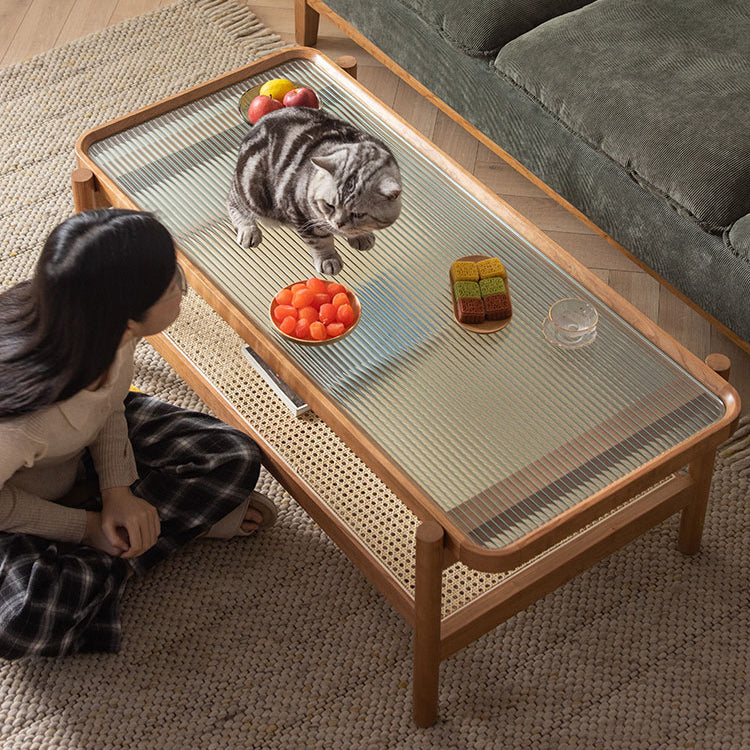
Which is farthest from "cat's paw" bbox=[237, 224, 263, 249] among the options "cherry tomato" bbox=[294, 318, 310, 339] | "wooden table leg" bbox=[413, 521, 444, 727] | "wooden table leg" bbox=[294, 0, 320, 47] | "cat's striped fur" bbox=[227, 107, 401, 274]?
"wooden table leg" bbox=[294, 0, 320, 47]

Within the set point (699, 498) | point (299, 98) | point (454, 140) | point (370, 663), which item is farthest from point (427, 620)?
point (454, 140)

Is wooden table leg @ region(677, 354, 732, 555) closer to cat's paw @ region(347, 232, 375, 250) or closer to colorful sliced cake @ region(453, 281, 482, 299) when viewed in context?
colorful sliced cake @ region(453, 281, 482, 299)

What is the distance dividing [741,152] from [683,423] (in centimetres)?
61

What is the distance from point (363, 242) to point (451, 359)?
272 millimetres

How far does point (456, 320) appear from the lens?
5.36 feet

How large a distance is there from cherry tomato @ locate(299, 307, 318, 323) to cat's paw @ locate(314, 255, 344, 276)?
106 millimetres

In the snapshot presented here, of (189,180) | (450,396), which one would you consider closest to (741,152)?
(450,396)

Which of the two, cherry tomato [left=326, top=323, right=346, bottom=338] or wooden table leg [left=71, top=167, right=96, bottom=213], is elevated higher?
wooden table leg [left=71, top=167, right=96, bottom=213]

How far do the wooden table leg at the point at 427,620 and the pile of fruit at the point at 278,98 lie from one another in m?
0.88

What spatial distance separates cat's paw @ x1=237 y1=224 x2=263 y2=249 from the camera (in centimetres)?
173

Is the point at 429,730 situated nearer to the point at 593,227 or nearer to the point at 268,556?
the point at 268,556

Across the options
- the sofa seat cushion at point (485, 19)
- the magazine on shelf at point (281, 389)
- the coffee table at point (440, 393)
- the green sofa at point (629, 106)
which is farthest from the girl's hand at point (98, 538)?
the sofa seat cushion at point (485, 19)

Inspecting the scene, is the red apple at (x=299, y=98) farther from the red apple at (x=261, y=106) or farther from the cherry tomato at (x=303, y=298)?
the cherry tomato at (x=303, y=298)

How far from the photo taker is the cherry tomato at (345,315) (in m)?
1.61
